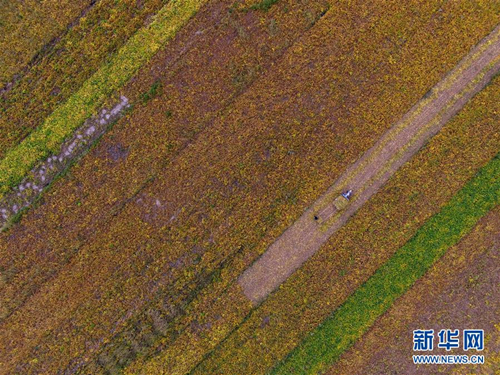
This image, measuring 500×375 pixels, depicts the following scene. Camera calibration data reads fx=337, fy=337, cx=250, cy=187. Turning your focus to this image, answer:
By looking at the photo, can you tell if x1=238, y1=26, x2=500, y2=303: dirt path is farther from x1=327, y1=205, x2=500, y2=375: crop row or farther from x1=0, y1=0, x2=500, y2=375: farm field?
x1=327, y1=205, x2=500, y2=375: crop row

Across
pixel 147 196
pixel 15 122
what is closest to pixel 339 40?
pixel 147 196

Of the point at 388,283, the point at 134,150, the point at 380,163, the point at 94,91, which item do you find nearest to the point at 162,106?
the point at 134,150

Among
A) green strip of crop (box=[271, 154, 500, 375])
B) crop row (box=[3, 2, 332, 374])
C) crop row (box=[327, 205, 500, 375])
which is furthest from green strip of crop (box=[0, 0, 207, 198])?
crop row (box=[327, 205, 500, 375])

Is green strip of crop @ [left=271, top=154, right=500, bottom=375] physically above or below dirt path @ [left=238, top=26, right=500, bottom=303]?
below

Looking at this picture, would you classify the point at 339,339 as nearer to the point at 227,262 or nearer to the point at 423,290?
the point at 423,290

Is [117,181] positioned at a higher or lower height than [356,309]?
higher

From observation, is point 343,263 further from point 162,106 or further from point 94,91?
point 94,91

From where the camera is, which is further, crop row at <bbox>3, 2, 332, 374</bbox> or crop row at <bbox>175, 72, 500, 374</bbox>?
crop row at <bbox>3, 2, 332, 374</bbox>
